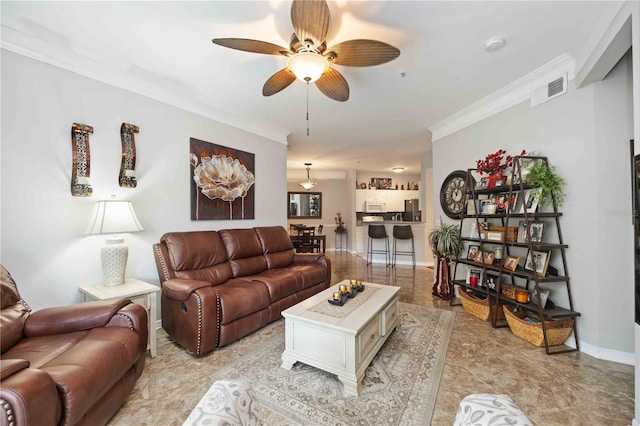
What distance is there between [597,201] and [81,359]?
3701 mm

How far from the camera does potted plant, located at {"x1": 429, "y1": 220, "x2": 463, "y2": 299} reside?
345cm

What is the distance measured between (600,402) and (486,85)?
112 inches

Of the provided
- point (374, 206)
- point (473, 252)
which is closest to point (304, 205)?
point (374, 206)

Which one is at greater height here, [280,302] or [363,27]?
[363,27]

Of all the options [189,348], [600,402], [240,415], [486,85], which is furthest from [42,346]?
[486,85]

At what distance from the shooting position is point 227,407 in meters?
0.68

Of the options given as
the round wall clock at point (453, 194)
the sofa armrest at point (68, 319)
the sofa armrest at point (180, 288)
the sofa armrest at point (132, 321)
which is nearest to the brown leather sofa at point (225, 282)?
the sofa armrest at point (180, 288)

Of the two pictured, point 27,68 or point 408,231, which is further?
point 408,231

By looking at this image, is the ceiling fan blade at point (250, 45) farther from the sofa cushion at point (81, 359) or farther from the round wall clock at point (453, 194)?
the round wall clock at point (453, 194)

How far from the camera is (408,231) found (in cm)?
576

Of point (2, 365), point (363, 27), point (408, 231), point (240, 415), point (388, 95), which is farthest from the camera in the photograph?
point (408, 231)

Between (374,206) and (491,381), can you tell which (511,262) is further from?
(374,206)

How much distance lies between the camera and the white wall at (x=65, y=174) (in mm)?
1942

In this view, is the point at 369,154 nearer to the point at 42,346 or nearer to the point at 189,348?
the point at 189,348
